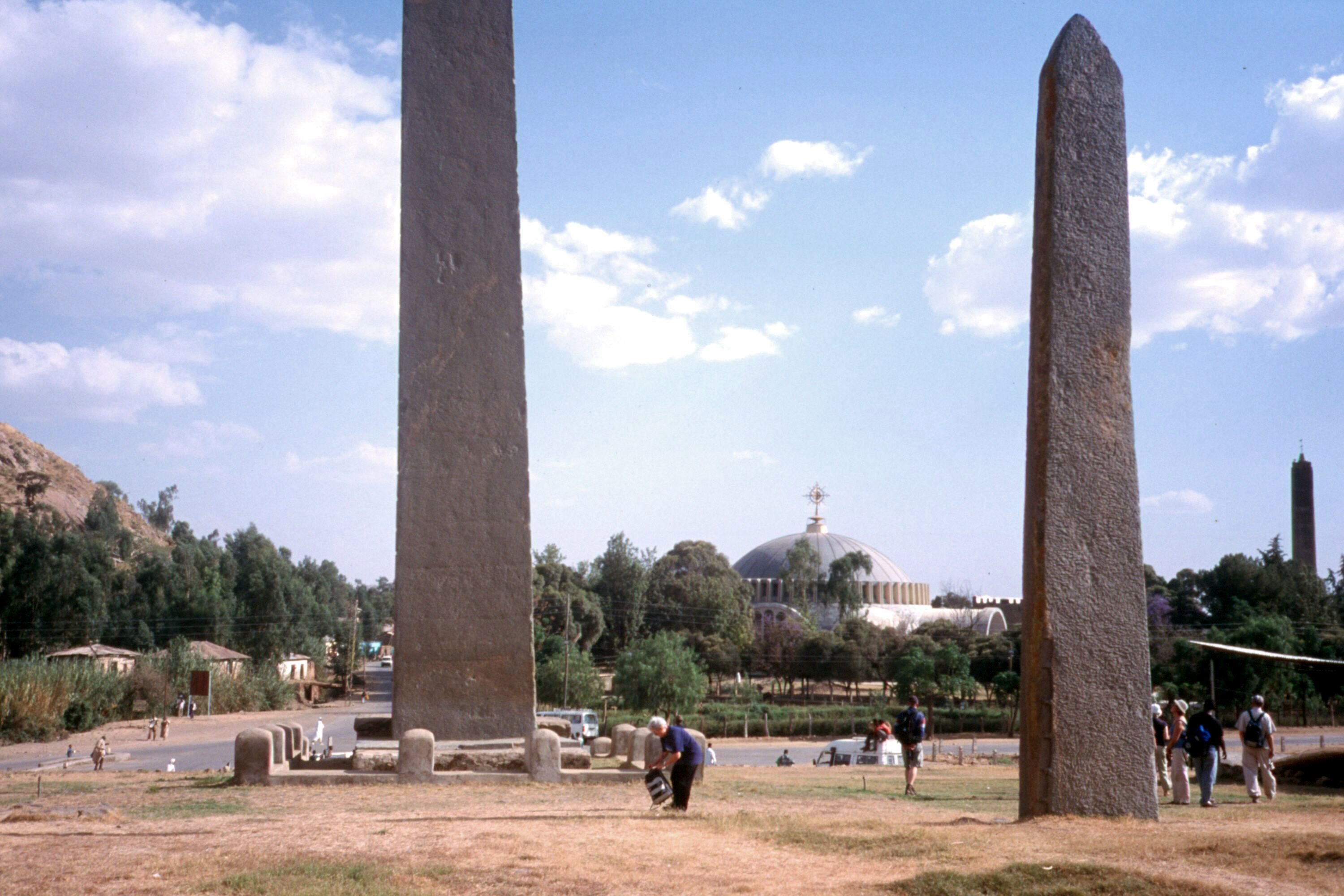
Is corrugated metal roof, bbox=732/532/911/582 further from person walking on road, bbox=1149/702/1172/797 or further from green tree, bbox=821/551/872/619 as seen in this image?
person walking on road, bbox=1149/702/1172/797

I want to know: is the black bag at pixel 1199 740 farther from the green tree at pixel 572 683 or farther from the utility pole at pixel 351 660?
the utility pole at pixel 351 660

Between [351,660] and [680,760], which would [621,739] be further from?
[351,660]

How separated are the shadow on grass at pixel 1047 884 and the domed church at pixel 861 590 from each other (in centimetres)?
6055

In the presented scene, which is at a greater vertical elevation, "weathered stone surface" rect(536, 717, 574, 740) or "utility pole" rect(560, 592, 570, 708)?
"weathered stone surface" rect(536, 717, 574, 740)

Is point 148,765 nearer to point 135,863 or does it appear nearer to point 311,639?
point 135,863

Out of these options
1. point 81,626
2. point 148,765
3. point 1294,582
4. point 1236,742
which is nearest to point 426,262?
point 148,765

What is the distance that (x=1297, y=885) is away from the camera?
6.28 meters

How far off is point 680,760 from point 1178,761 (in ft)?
18.9

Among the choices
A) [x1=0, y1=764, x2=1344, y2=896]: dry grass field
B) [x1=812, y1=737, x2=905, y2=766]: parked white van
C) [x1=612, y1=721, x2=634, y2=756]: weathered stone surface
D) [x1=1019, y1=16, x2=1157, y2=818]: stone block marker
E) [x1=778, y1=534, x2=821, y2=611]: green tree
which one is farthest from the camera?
[x1=778, y1=534, x2=821, y2=611]: green tree

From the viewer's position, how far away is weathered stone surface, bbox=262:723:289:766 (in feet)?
41.7

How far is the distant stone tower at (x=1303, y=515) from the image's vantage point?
65.2m

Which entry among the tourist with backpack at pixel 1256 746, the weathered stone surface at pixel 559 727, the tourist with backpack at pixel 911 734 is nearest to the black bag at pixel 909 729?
the tourist with backpack at pixel 911 734

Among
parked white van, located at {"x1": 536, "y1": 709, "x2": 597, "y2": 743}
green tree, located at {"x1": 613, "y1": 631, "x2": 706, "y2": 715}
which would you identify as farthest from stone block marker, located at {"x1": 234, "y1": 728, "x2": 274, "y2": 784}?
green tree, located at {"x1": 613, "y1": 631, "x2": 706, "y2": 715}

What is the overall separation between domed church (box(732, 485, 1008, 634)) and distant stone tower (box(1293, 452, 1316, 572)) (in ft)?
59.8
